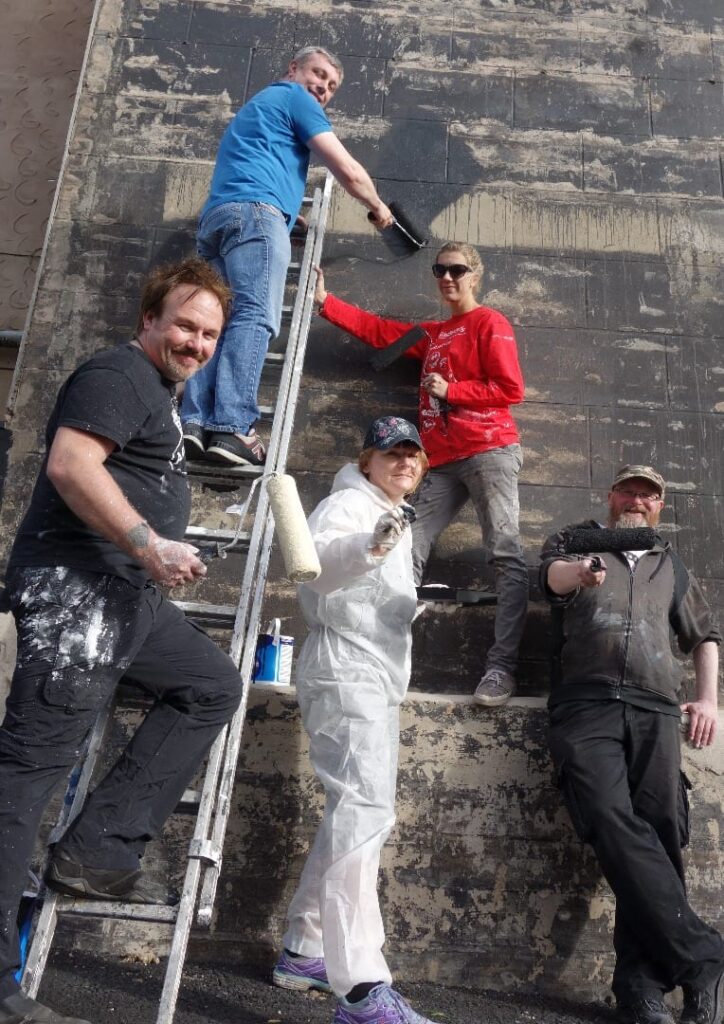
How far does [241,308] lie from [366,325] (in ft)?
3.46

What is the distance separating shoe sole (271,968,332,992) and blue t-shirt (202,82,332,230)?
2.90 m

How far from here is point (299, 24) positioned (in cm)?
581

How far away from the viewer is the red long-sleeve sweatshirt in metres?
4.55

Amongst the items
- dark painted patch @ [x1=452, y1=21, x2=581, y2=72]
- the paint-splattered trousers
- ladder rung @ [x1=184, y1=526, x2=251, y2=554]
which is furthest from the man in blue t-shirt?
dark painted patch @ [x1=452, y1=21, x2=581, y2=72]

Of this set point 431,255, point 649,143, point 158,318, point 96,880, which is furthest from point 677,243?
point 96,880

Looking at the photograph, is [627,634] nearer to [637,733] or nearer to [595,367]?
[637,733]

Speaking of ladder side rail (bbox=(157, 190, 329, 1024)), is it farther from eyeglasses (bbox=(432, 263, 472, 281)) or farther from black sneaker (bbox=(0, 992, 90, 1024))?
eyeglasses (bbox=(432, 263, 472, 281))

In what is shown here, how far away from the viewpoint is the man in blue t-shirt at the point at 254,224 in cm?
396

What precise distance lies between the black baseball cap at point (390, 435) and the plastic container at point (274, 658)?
0.88 m

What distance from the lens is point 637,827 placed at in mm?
3436

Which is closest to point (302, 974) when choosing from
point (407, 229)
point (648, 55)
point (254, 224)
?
point (254, 224)

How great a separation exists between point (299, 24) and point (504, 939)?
4.73 metres

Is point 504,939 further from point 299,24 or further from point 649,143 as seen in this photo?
point 299,24

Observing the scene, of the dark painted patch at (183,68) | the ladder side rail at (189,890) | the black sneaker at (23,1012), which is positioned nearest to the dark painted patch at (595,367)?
the dark painted patch at (183,68)
